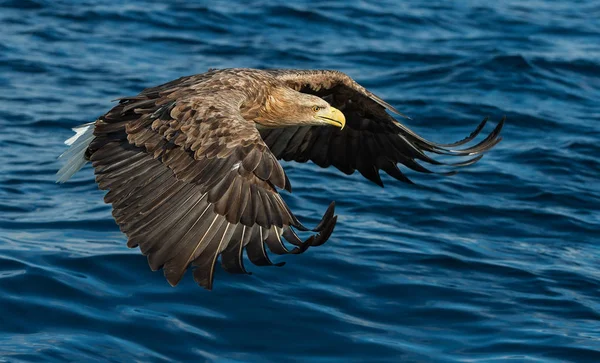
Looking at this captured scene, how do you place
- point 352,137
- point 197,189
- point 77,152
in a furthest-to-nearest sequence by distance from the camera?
point 352,137, point 77,152, point 197,189

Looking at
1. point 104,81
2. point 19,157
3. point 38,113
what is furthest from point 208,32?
point 19,157

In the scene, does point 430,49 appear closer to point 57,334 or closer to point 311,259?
point 311,259

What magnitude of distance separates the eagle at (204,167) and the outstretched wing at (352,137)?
81mm

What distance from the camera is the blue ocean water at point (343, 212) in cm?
665

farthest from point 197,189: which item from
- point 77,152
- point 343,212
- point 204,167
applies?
point 343,212

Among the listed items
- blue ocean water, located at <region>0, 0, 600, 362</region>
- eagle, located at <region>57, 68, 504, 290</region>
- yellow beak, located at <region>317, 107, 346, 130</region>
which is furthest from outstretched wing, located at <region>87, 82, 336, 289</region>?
blue ocean water, located at <region>0, 0, 600, 362</region>

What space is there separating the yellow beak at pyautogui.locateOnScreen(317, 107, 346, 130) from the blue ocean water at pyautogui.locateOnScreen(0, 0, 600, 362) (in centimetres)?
128

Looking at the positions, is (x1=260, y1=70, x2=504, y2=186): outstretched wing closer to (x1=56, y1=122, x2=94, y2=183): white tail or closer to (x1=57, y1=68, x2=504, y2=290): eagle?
(x1=57, y1=68, x2=504, y2=290): eagle

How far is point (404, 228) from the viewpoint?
846cm

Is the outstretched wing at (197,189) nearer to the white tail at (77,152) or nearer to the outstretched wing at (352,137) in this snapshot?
the white tail at (77,152)

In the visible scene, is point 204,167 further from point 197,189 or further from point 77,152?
point 77,152

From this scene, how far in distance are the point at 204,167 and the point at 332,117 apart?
4.82ft

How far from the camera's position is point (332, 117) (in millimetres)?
6703

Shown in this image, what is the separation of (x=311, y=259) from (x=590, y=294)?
207 centimetres
